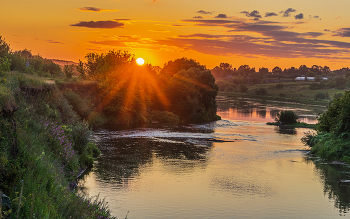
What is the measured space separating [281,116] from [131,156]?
53.4m

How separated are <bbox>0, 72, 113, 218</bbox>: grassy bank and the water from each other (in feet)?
17.6

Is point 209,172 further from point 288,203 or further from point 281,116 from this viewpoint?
point 281,116

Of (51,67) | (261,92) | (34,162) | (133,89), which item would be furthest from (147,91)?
(261,92)

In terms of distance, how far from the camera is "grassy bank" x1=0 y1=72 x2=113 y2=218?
38.5 ft

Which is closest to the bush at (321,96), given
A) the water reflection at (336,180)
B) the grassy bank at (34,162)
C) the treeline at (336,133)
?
the treeline at (336,133)

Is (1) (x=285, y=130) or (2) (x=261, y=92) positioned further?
(2) (x=261, y=92)

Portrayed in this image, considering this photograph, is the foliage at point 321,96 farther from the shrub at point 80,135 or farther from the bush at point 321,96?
the shrub at point 80,135

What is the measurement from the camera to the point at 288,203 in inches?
1042

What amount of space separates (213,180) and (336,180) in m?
11.9

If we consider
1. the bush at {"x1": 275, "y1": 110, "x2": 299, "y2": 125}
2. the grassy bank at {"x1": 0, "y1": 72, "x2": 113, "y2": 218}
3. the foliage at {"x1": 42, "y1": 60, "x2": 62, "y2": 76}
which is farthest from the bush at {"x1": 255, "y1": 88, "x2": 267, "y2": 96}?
the grassy bank at {"x1": 0, "y1": 72, "x2": 113, "y2": 218}

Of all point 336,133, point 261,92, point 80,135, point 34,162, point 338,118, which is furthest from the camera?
point 261,92

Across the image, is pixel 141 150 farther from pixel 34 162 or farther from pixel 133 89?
pixel 133 89

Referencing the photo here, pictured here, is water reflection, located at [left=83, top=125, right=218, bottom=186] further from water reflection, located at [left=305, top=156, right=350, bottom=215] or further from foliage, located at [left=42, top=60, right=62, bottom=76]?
foliage, located at [left=42, top=60, right=62, bottom=76]

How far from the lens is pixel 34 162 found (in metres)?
14.7
